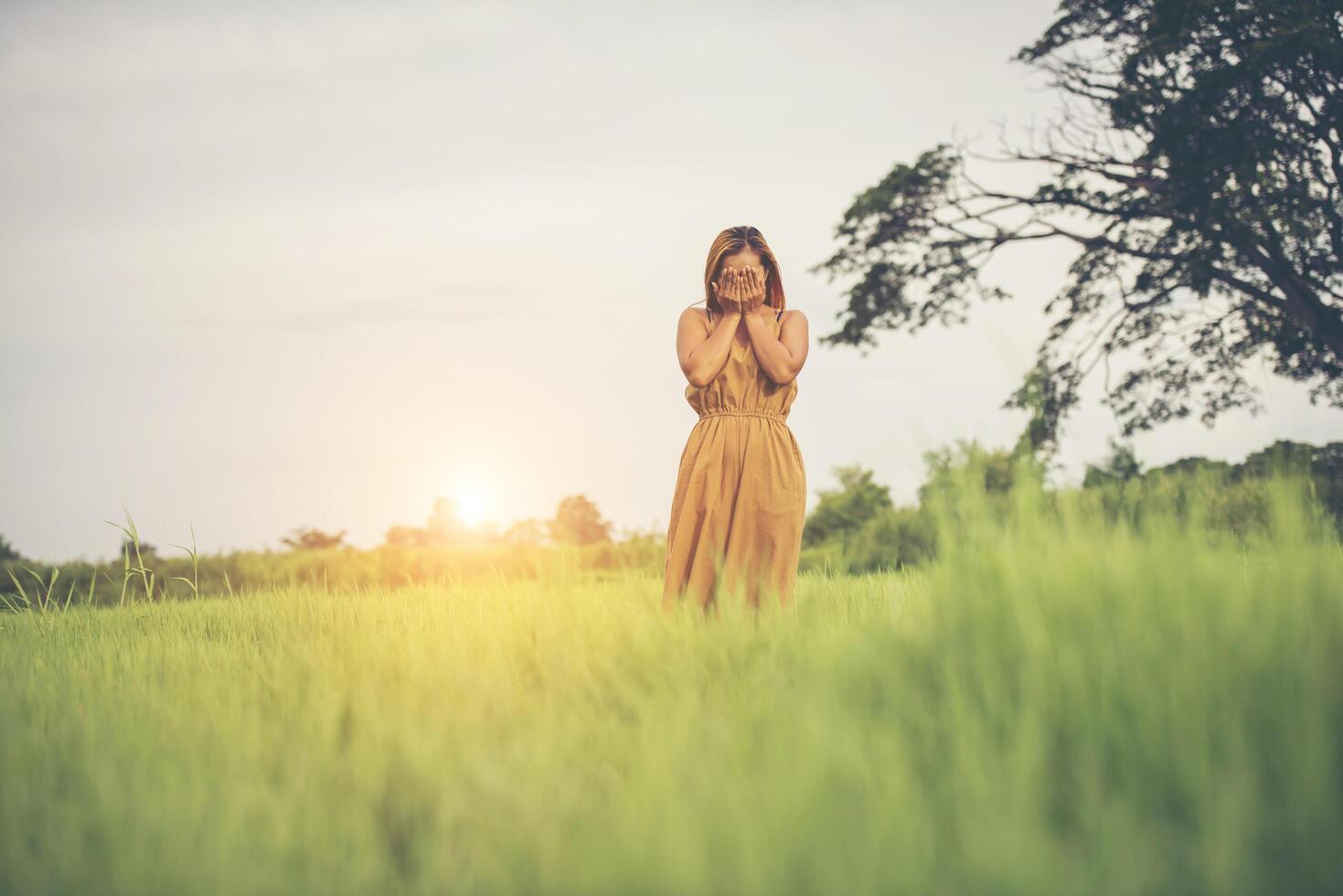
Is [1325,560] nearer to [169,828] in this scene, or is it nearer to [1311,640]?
[1311,640]

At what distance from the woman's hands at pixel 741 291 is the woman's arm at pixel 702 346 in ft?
0.14

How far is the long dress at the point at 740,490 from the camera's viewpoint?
13.3 feet

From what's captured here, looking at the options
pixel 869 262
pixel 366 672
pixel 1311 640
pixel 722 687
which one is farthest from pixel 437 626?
pixel 869 262

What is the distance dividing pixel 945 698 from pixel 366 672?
5.96 ft

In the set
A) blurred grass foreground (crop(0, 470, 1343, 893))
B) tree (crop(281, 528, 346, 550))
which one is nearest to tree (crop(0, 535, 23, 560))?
tree (crop(281, 528, 346, 550))

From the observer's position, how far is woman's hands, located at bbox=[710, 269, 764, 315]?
4.02 metres

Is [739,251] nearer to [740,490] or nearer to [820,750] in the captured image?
[740,490]

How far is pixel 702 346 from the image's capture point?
13.0 feet

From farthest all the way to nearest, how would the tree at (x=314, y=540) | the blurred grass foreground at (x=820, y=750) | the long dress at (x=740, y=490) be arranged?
the tree at (x=314, y=540), the long dress at (x=740, y=490), the blurred grass foreground at (x=820, y=750)

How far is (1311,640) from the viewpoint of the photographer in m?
2.10

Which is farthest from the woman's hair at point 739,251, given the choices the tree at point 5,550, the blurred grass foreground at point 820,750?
the tree at point 5,550

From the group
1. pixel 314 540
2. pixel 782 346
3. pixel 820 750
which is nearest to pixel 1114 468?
pixel 820 750

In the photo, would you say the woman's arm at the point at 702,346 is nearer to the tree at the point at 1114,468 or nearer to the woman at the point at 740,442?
the woman at the point at 740,442

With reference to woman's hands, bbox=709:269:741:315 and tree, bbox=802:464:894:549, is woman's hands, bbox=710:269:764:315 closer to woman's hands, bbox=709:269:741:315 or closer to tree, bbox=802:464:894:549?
woman's hands, bbox=709:269:741:315
